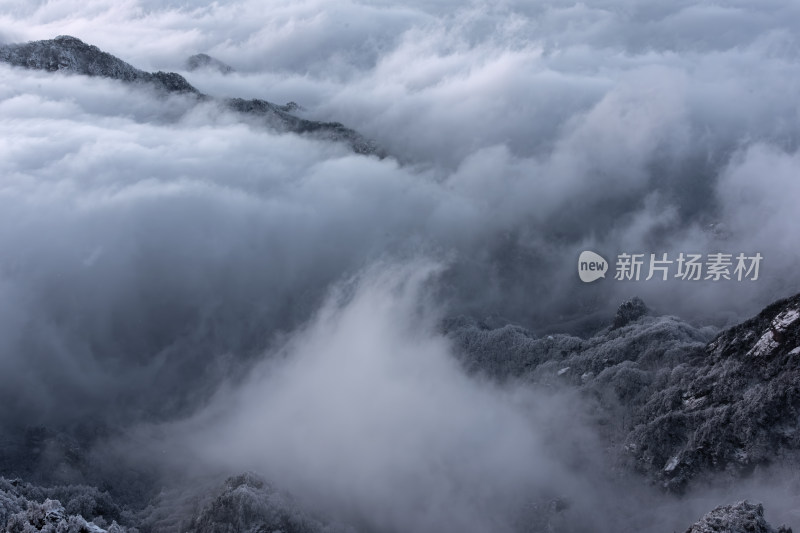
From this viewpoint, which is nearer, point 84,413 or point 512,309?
point 84,413

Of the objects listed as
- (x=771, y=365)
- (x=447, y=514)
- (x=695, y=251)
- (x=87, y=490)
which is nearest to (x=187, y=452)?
(x=87, y=490)

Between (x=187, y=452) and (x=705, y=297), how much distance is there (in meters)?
97.3

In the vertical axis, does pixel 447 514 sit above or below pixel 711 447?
below

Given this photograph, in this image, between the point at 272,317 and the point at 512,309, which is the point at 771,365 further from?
the point at 272,317

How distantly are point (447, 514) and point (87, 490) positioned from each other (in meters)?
40.0

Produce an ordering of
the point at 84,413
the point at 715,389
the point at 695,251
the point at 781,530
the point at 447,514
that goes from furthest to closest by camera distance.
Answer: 1. the point at 695,251
2. the point at 84,413
3. the point at 447,514
4. the point at 715,389
5. the point at 781,530

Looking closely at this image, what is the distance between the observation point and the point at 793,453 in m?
48.1

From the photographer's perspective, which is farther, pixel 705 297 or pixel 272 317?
pixel 272 317

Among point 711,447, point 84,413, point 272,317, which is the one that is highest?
point 711,447

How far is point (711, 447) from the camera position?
5316cm

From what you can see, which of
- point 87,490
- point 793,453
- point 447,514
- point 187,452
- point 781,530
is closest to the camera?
point 781,530

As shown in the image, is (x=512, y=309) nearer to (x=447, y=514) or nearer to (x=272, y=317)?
(x=272, y=317)

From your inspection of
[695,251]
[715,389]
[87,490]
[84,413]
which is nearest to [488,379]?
[715,389]

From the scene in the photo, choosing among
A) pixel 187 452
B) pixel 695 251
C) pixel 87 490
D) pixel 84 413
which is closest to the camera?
pixel 87 490
